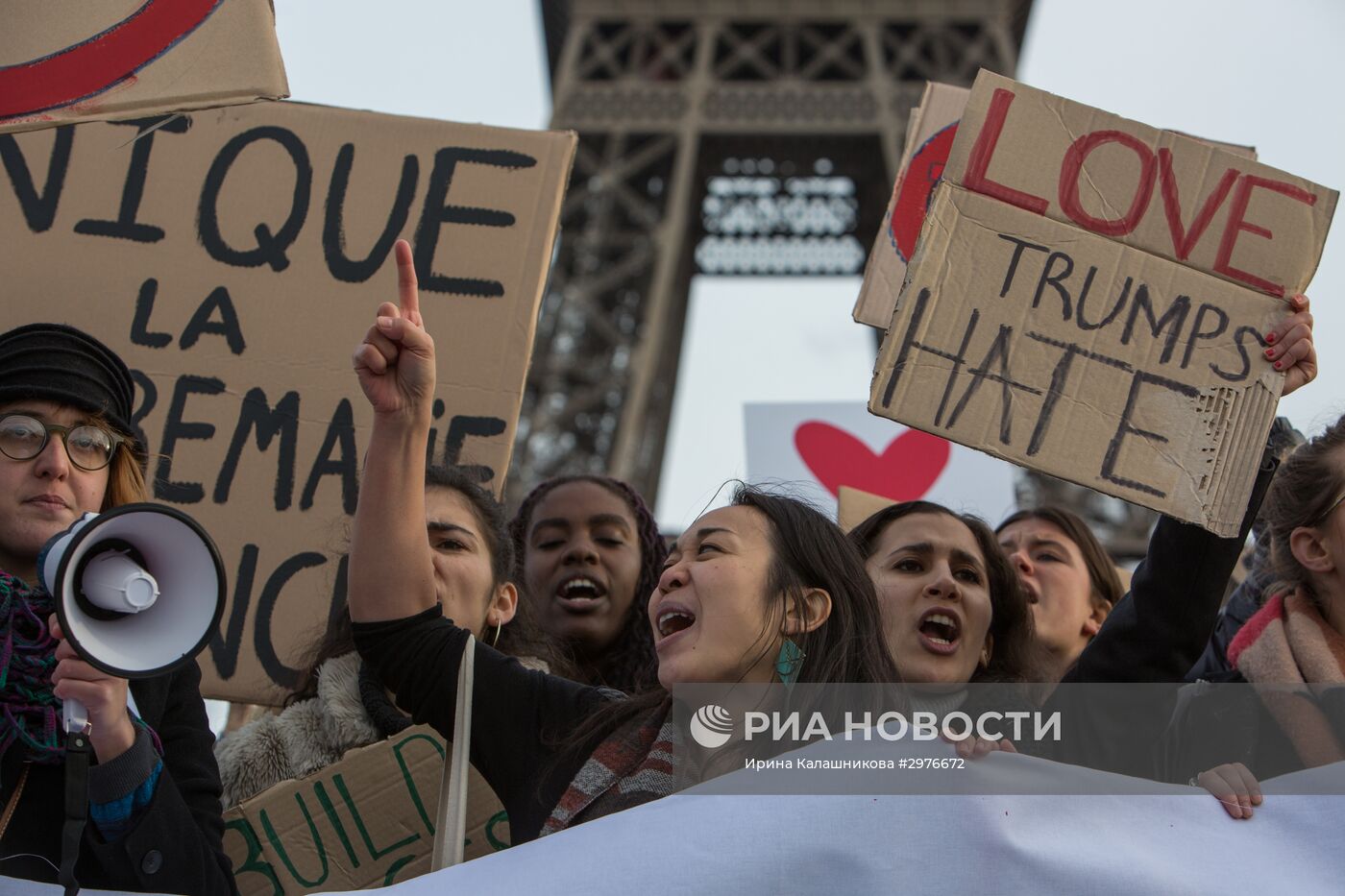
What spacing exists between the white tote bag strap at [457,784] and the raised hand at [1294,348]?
1159 mm

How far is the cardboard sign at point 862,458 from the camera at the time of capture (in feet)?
15.7

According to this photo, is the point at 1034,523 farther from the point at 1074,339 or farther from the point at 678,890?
the point at 678,890

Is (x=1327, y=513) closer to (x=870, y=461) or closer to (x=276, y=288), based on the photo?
(x=276, y=288)

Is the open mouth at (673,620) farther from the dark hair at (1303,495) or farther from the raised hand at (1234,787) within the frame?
the dark hair at (1303,495)

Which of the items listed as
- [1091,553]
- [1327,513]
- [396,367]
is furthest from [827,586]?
[1091,553]

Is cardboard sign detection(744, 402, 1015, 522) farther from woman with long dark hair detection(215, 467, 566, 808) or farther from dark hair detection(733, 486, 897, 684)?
dark hair detection(733, 486, 897, 684)

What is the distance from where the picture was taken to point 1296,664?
2260 millimetres

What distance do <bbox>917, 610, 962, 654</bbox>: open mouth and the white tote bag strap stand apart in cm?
86

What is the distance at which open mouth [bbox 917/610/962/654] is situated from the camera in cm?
262

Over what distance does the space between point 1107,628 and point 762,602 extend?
1.74ft

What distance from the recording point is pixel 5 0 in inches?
92.3

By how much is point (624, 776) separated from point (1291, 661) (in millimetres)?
975

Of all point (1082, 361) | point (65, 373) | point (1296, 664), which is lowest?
point (1296, 664)

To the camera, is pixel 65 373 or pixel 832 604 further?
pixel 832 604
